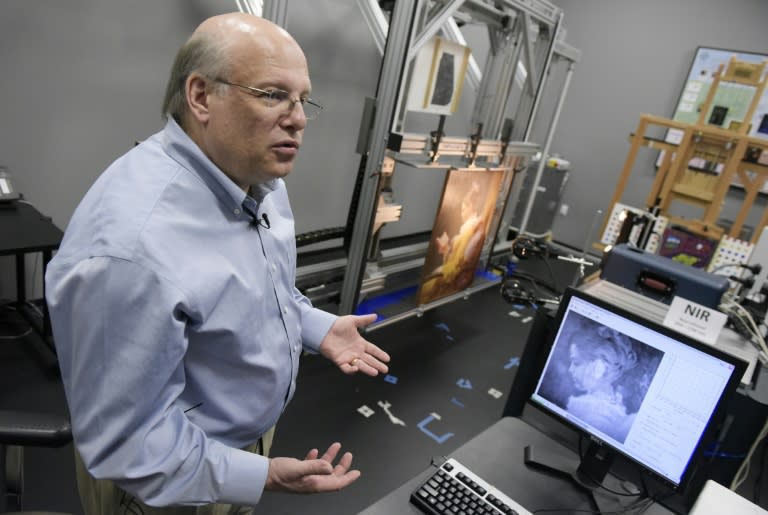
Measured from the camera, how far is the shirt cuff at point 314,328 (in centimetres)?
127

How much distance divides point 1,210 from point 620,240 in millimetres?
3429

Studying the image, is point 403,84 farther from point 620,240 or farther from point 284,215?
point 620,240

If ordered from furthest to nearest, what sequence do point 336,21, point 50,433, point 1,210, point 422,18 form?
point 336,21 < point 422,18 < point 1,210 < point 50,433

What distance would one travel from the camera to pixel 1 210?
7.20 ft

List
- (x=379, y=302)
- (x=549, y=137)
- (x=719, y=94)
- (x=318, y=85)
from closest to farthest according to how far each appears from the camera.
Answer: (x=379, y=302)
(x=318, y=85)
(x=549, y=137)
(x=719, y=94)

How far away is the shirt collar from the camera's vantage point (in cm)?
86

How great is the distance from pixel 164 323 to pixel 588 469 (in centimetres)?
109

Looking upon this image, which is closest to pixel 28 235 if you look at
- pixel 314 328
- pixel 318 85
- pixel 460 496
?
pixel 314 328

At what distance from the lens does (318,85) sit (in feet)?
11.8

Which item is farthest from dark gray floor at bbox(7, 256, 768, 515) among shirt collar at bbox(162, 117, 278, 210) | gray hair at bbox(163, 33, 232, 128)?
gray hair at bbox(163, 33, 232, 128)

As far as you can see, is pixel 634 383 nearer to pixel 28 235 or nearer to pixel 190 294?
pixel 190 294

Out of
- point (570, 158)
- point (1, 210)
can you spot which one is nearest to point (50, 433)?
point (1, 210)

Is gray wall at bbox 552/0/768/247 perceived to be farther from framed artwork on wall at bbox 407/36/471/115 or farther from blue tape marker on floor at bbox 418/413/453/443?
blue tape marker on floor at bbox 418/413/453/443

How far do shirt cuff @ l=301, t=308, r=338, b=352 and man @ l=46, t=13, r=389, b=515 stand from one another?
25 cm
